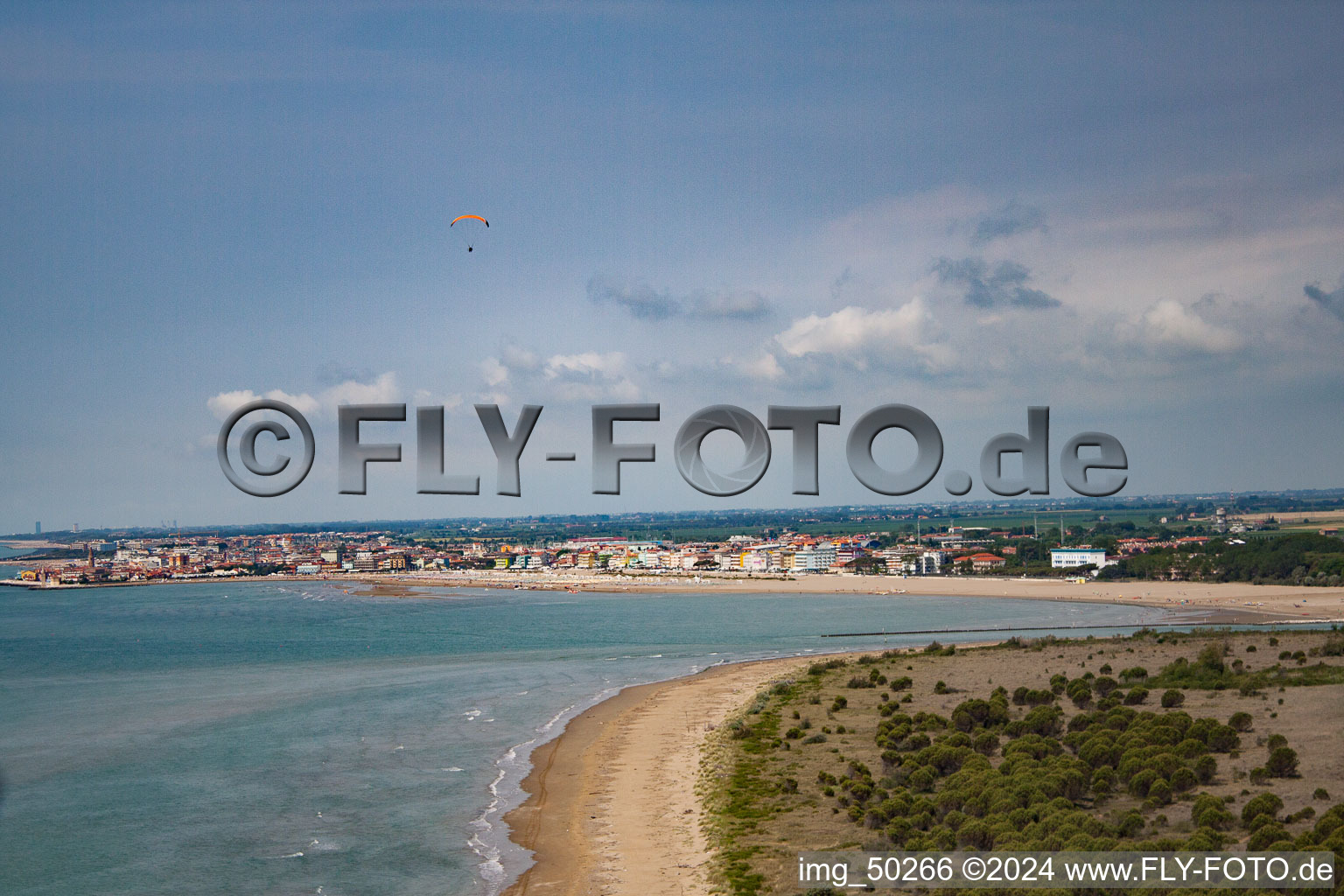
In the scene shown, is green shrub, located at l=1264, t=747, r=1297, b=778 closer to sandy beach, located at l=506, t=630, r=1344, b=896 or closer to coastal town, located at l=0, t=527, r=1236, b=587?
sandy beach, located at l=506, t=630, r=1344, b=896

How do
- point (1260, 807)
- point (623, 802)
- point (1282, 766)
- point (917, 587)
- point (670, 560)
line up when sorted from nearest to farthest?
point (1260, 807) → point (1282, 766) → point (623, 802) → point (917, 587) → point (670, 560)

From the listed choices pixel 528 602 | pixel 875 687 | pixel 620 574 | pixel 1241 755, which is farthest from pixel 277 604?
pixel 1241 755

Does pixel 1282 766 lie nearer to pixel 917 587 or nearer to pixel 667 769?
pixel 667 769

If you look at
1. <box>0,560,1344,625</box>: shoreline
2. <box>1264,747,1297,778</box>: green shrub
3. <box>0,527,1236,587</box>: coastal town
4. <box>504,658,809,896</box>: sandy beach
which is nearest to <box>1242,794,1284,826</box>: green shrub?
<box>1264,747,1297,778</box>: green shrub

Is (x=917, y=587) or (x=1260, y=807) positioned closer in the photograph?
(x=1260, y=807)

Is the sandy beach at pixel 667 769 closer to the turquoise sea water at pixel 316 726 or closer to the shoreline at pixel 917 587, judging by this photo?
the turquoise sea water at pixel 316 726

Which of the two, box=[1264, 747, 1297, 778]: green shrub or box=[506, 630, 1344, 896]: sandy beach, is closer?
box=[506, 630, 1344, 896]: sandy beach

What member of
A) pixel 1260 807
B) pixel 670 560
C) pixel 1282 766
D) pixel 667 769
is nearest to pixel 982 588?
pixel 670 560

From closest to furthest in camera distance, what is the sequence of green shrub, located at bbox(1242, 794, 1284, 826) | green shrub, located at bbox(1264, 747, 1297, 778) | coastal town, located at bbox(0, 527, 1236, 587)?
1. green shrub, located at bbox(1242, 794, 1284, 826)
2. green shrub, located at bbox(1264, 747, 1297, 778)
3. coastal town, located at bbox(0, 527, 1236, 587)

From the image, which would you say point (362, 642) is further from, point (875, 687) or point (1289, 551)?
point (1289, 551)
